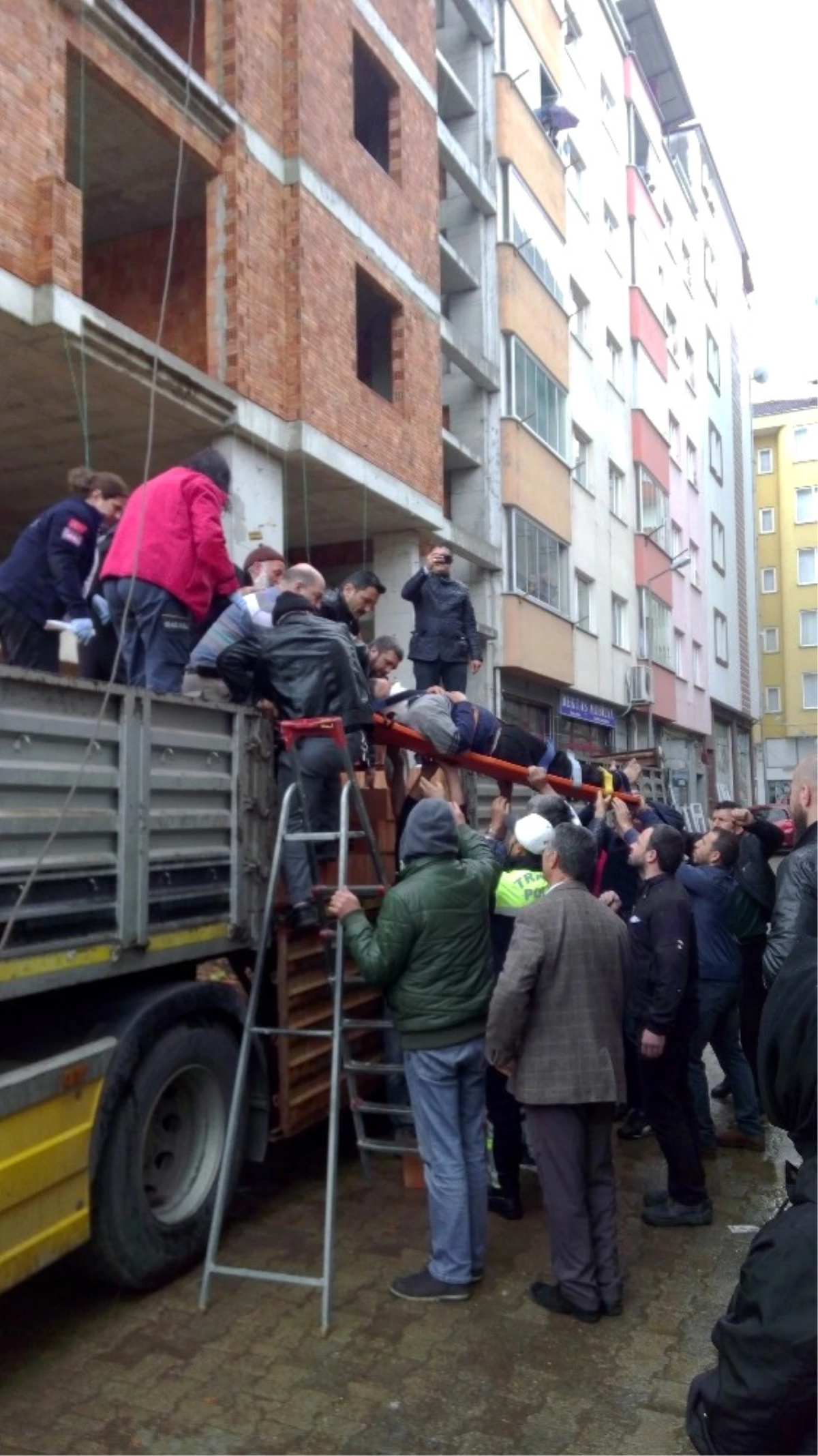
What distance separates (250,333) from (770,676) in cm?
4640

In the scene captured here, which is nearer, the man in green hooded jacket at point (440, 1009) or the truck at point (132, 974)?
the truck at point (132, 974)

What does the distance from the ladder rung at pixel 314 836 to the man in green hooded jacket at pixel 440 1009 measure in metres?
0.31

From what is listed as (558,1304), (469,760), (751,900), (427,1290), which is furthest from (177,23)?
(558,1304)

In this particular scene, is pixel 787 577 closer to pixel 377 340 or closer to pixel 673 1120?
pixel 377 340

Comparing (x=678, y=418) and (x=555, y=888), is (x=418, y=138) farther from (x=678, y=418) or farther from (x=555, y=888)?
(x=678, y=418)

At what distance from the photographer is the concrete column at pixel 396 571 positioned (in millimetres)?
15703

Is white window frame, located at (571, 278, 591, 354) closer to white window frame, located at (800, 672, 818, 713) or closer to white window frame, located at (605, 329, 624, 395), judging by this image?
white window frame, located at (605, 329, 624, 395)

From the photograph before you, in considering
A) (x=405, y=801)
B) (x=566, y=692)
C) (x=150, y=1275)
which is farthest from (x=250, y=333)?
(x=566, y=692)

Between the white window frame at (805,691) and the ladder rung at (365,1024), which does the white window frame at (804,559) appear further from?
the ladder rung at (365,1024)

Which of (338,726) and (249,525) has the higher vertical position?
(249,525)

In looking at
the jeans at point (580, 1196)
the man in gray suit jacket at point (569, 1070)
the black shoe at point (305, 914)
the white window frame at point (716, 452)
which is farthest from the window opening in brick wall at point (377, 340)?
the white window frame at point (716, 452)

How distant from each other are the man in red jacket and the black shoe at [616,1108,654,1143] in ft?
12.0

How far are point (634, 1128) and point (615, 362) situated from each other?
80.2 ft

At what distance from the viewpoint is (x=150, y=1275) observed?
14.2 feet
